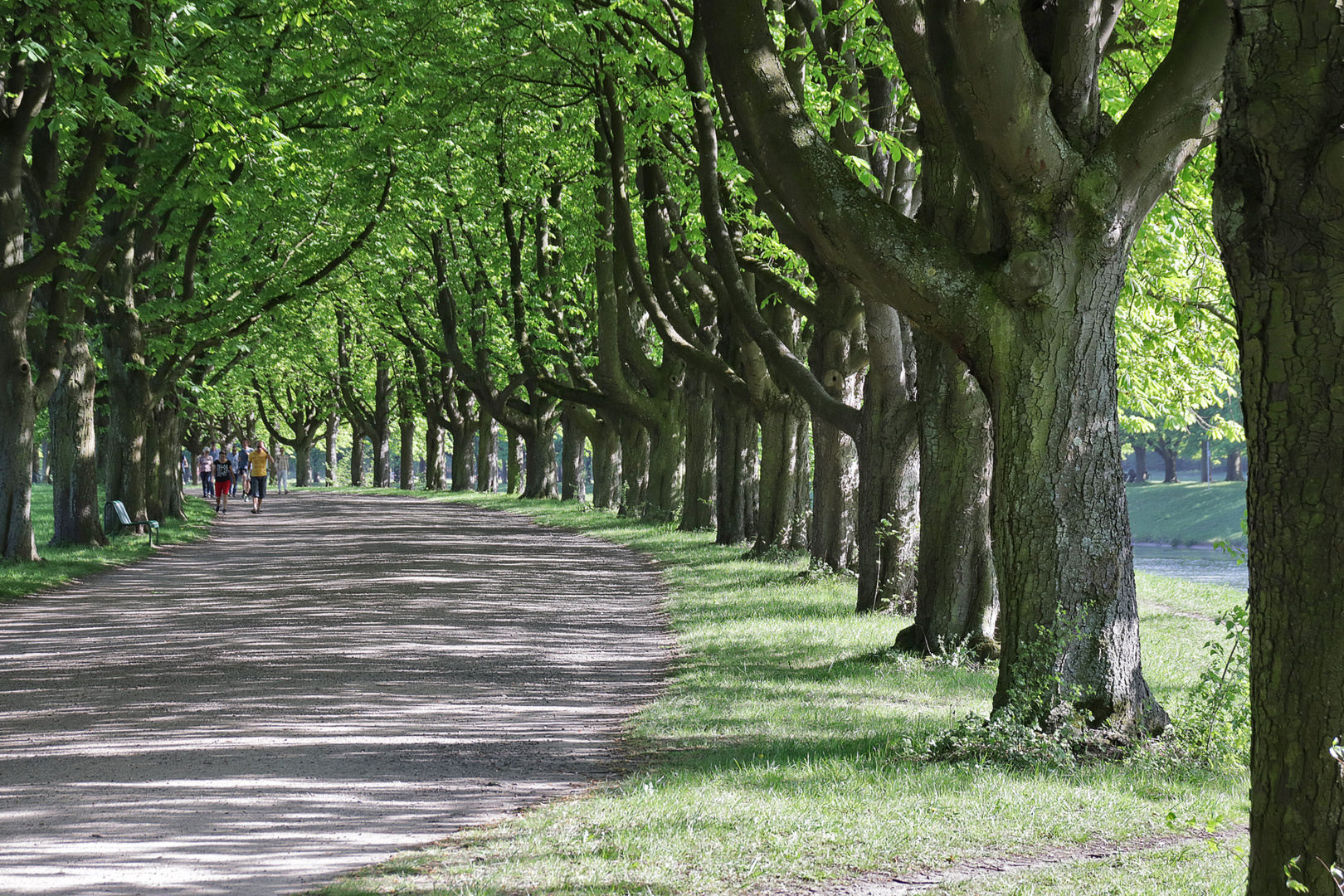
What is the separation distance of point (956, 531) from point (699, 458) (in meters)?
14.8

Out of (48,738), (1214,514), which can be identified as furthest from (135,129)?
(1214,514)

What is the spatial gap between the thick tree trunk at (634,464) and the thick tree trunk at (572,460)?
7507 mm

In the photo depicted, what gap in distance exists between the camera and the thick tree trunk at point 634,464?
105 ft

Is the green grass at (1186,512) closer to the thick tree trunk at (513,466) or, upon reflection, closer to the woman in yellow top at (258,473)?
the thick tree trunk at (513,466)

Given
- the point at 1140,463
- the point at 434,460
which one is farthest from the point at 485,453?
the point at 1140,463

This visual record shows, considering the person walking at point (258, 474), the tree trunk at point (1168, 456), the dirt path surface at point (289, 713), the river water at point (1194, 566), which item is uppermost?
the tree trunk at point (1168, 456)

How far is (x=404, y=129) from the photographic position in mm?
20594

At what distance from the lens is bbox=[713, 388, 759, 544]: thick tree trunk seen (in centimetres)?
2115

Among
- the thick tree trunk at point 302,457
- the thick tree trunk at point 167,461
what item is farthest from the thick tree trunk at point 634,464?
the thick tree trunk at point 302,457

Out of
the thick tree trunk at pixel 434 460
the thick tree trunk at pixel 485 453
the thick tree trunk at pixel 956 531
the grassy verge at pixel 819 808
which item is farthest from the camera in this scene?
the thick tree trunk at pixel 434 460

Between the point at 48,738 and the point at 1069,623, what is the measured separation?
6.07 m

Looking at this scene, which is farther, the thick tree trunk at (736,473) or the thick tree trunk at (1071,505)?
the thick tree trunk at (736,473)

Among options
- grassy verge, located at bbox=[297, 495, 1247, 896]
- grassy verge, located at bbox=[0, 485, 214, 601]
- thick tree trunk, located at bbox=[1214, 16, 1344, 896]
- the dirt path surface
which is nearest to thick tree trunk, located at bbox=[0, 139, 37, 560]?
grassy verge, located at bbox=[0, 485, 214, 601]

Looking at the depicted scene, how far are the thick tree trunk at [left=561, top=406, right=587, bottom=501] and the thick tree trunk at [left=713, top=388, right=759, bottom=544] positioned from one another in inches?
776
